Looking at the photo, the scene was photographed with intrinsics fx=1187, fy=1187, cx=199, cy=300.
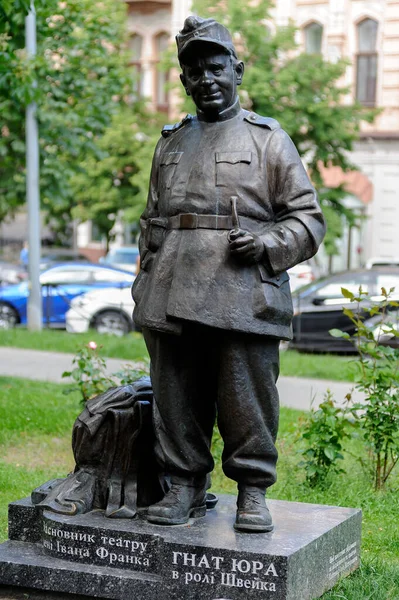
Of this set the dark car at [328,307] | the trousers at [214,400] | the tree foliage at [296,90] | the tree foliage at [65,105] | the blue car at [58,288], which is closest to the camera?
the trousers at [214,400]

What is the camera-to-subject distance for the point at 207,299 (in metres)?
5.39

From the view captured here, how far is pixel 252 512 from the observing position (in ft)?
18.4

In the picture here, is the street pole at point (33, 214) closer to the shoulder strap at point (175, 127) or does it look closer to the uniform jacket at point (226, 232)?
the shoulder strap at point (175, 127)

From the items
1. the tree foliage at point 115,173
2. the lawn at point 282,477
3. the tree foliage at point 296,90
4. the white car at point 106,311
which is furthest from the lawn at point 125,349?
the tree foliage at point 115,173

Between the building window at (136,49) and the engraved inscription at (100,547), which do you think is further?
the building window at (136,49)

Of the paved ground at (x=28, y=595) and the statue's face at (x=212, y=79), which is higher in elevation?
the statue's face at (x=212, y=79)

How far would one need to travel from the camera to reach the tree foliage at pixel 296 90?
25.7m

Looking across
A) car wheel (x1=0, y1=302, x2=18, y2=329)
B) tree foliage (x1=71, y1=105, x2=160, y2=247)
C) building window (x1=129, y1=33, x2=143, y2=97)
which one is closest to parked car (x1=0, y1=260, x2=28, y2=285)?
tree foliage (x1=71, y1=105, x2=160, y2=247)

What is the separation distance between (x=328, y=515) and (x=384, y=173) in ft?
91.5

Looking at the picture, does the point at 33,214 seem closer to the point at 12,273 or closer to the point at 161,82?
the point at 12,273

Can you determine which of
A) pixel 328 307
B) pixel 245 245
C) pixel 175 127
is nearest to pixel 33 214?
pixel 328 307

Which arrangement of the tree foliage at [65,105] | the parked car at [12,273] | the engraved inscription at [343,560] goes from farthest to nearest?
1. the parked car at [12,273]
2. the tree foliage at [65,105]
3. the engraved inscription at [343,560]

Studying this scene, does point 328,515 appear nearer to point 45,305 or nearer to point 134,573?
point 134,573

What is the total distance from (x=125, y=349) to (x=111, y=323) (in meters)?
3.86
